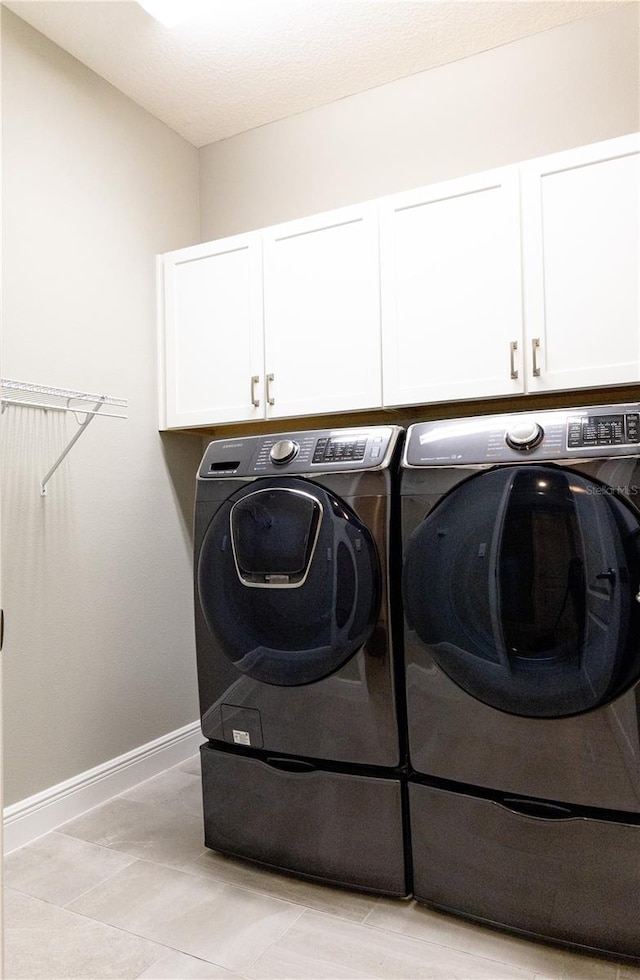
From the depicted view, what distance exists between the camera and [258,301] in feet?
7.88

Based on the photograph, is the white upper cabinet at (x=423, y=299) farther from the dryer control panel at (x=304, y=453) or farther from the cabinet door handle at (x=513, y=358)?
the dryer control panel at (x=304, y=453)

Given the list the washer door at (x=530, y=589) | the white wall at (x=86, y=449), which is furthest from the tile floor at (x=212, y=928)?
the washer door at (x=530, y=589)

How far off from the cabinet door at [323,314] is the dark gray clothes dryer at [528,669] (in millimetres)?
563

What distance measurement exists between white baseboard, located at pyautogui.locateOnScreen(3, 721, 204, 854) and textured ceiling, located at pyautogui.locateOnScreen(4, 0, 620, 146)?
2518 millimetres

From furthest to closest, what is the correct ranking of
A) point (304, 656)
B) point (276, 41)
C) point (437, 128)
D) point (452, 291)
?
point (437, 128) → point (276, 41) → point (452, 291) → point (304, 656)

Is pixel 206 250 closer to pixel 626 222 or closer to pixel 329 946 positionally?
pixel 626 222

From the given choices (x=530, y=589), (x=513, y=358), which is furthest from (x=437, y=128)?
(x=530, y=589)

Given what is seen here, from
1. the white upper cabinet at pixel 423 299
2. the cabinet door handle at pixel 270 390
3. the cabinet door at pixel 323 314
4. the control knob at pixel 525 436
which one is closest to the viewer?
the control knob at pixel 525 436

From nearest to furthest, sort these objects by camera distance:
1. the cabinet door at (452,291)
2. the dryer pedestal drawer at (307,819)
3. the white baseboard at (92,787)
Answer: the dryer pedestal drawer at (307,819)
the cabinet door at (452,291)
the white baseboard at (92,787)

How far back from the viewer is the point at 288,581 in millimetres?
1852

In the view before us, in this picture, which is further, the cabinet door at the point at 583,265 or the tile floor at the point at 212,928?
the cabinet door at the point at 583,265

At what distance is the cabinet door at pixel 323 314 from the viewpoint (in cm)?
220

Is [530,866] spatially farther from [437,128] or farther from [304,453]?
[437,128]

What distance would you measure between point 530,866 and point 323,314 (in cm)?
171
